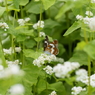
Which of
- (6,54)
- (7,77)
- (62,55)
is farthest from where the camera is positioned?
(62,55)

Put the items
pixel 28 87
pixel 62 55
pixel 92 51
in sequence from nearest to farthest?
1. pixel 92 51
2. pixel 28 87
3. pixel 62 55

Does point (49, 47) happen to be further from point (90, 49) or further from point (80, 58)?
point (90, 49)

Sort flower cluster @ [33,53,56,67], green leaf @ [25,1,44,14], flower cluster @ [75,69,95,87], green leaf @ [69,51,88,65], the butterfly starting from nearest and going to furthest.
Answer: flower cluster @ [75,69,95,87], flower cluster @ [33,53,56,67], the butterfly, green leaf @ [69,51,88,65], green leaf @ [25,1,44,14]

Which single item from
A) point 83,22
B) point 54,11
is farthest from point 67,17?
point 83,22

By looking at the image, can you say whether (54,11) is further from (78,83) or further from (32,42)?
(78,83)

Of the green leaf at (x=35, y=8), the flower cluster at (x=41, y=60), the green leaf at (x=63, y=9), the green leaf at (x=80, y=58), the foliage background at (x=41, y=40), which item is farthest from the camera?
the green leaf at (x=35, y=8)

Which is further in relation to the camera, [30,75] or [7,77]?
[30,75]

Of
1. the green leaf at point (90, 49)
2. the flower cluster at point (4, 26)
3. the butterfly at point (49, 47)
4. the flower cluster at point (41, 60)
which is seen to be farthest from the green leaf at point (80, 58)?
the green leaf at point (90, 49)

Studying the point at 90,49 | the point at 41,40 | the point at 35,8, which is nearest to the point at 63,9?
the point at 90,49

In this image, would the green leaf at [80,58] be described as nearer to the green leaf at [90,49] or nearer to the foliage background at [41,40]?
the foliage background at [41,40]

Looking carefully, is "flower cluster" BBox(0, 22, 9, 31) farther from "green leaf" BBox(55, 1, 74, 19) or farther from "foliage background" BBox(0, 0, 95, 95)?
"green leaf" BBox(55, 1, 74, 19)

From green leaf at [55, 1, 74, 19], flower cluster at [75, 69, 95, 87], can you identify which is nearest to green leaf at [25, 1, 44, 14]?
flower cluster at [75, 69, 95, 87]
